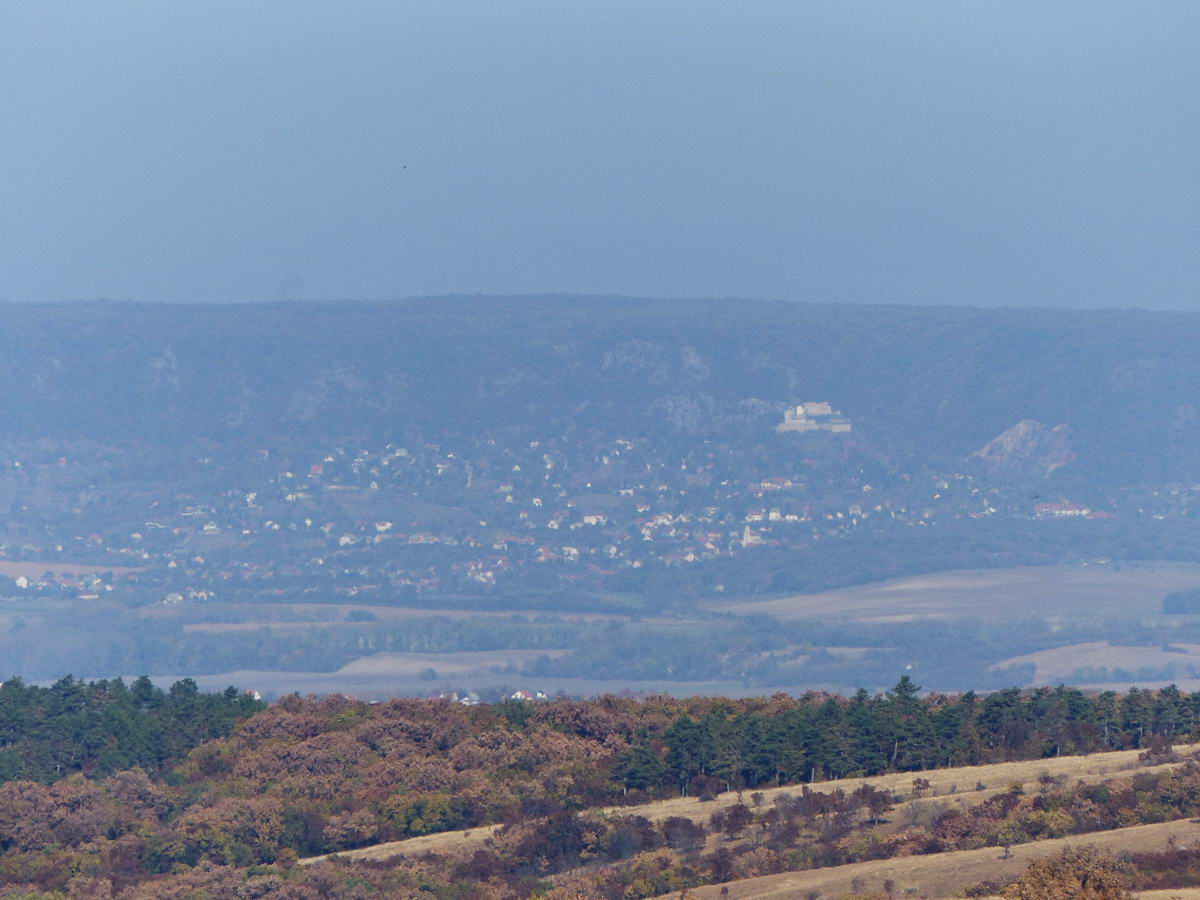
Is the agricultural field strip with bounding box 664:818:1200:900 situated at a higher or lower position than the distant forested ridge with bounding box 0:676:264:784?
lower

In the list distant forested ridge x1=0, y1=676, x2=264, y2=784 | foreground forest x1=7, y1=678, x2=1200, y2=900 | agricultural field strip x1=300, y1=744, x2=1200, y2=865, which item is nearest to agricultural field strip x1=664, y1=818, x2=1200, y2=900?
foreground forest x1=7, y1=678, x2=1200, y2=900

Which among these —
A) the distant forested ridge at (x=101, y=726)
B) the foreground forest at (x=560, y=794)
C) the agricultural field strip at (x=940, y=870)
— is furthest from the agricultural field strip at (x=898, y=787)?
the distant forested ridge at (x=101, y=726)

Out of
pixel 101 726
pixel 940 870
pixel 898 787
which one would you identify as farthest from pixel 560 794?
pixel 101 726

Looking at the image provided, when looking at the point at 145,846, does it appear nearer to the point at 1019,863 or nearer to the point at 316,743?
the point at 316,743

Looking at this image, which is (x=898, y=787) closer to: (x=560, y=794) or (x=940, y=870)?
(x=560, y=794)

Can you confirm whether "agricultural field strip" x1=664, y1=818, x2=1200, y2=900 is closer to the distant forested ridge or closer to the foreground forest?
the foreground forest

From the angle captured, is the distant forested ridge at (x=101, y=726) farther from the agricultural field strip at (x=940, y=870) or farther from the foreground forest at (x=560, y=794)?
the agricultural field strip at (x=940, y=870)

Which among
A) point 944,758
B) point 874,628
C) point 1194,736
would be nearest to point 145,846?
point 944,758
